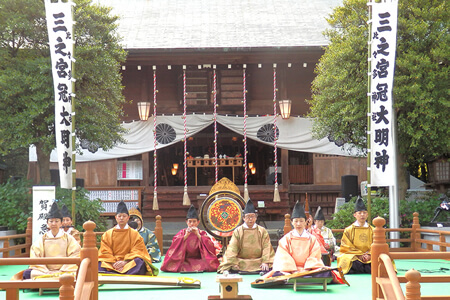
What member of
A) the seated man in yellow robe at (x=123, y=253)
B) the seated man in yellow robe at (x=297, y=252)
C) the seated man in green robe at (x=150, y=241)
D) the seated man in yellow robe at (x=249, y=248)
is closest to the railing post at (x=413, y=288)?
the seated man in yellow robe at (x=297, y=252)

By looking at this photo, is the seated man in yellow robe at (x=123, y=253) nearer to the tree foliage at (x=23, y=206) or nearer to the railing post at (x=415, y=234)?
the tree foliage at (x=23, y=206)

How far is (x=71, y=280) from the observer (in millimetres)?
4641

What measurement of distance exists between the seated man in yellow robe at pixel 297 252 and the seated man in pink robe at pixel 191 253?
2.29 meters

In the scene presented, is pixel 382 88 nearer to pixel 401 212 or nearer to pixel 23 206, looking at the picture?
pixel 401 212

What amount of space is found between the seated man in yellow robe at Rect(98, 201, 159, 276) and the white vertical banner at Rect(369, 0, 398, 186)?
4.72 meters

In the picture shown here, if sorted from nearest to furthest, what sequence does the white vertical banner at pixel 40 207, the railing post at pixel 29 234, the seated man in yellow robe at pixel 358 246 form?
the seated man in yellow robe at pixel 358 246, the white vertical banner at pixel 40 207, the railing post at pixel 29 234

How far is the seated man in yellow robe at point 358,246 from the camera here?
32.9 ft

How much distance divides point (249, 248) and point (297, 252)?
1.38 m

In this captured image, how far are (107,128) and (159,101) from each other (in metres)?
4.28

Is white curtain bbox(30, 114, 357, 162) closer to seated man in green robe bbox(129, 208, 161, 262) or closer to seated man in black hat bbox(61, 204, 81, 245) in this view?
seated man in green robe bbox(129, 208, 161, 262)

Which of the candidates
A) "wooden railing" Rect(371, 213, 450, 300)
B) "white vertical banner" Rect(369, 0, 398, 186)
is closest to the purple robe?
"white vertical banner" Rect(369, 0, 398, 186)

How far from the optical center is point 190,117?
60.2 feet

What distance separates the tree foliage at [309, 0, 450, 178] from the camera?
43.3 ft

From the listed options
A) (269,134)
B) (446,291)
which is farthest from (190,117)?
(446,291)
